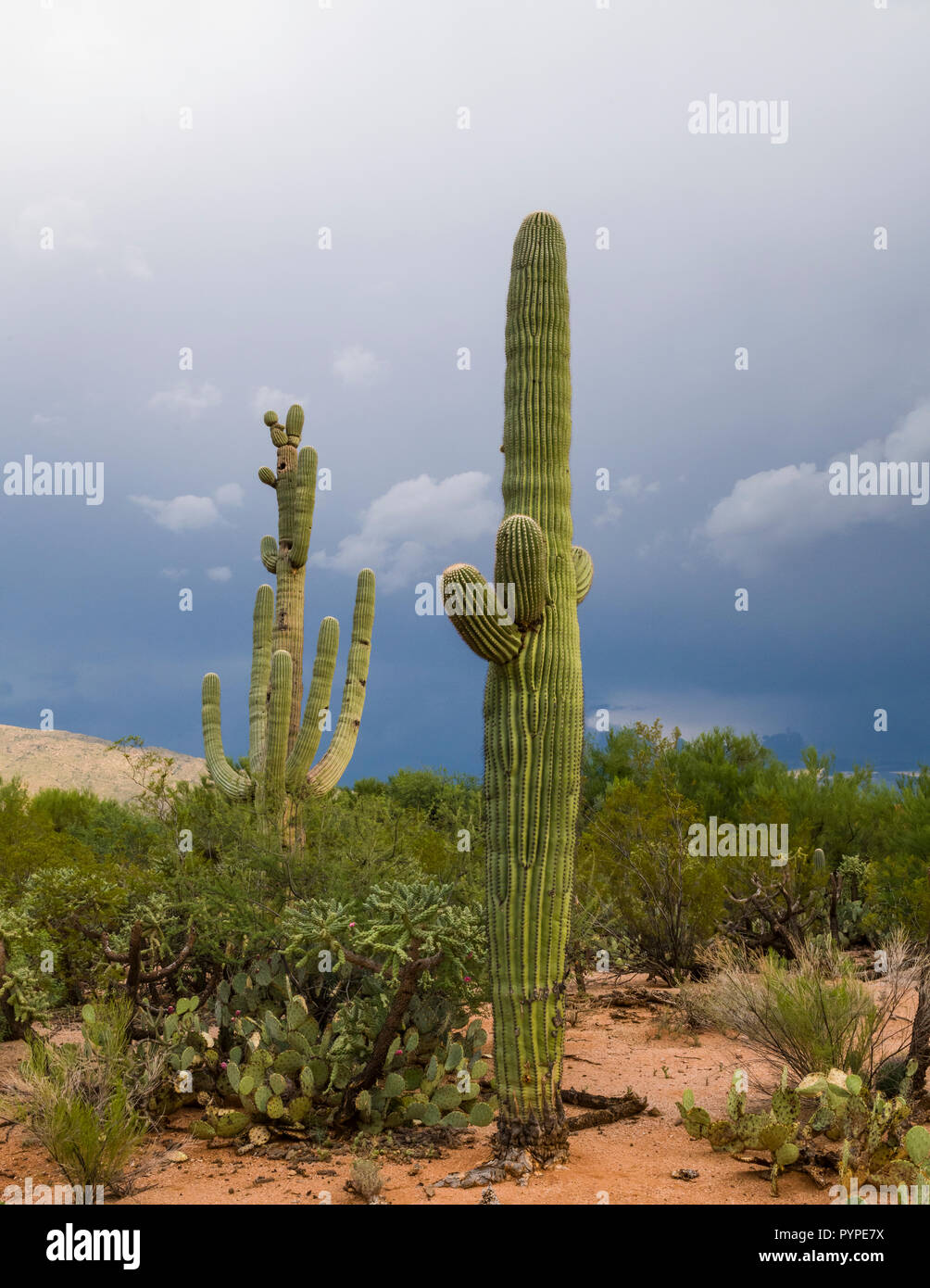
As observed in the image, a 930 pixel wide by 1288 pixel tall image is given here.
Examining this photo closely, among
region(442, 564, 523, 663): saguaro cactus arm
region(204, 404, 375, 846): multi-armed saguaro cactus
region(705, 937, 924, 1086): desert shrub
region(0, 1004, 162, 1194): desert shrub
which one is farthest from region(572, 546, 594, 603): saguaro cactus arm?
region(204, 404, 375, 846): multi-armed saguaro cactus

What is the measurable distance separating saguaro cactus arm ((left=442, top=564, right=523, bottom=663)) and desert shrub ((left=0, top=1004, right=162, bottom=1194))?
3.01 m

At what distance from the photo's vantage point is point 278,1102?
18.2 ft

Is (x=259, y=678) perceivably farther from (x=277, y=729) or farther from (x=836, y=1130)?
(x=836, y=1130)

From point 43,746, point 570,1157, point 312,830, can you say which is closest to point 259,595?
point 312,830

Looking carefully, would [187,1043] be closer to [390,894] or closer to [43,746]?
[390,894]

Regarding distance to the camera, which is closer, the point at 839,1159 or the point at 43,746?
the point at 839,1159

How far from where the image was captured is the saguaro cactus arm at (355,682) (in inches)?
518

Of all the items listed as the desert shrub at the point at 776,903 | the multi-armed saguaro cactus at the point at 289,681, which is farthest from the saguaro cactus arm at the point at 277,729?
the desert shrub at the point at 776,903

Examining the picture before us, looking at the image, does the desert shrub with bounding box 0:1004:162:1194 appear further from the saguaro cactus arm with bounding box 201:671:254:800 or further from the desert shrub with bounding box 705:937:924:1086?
the saguaro cactus arm with bounding box 201:671:254:800

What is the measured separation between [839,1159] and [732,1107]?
0.59m

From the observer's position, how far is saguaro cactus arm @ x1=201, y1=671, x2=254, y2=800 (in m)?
12.2

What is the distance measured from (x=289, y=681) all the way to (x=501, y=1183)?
26.7 feet

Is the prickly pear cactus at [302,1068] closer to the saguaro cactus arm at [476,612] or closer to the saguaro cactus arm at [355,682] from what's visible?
the saguaro cactus arm at [476,612]

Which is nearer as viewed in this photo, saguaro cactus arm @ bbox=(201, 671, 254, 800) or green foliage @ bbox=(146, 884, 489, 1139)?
green foliage @ bbox=(146, 884, 489, 1139)
